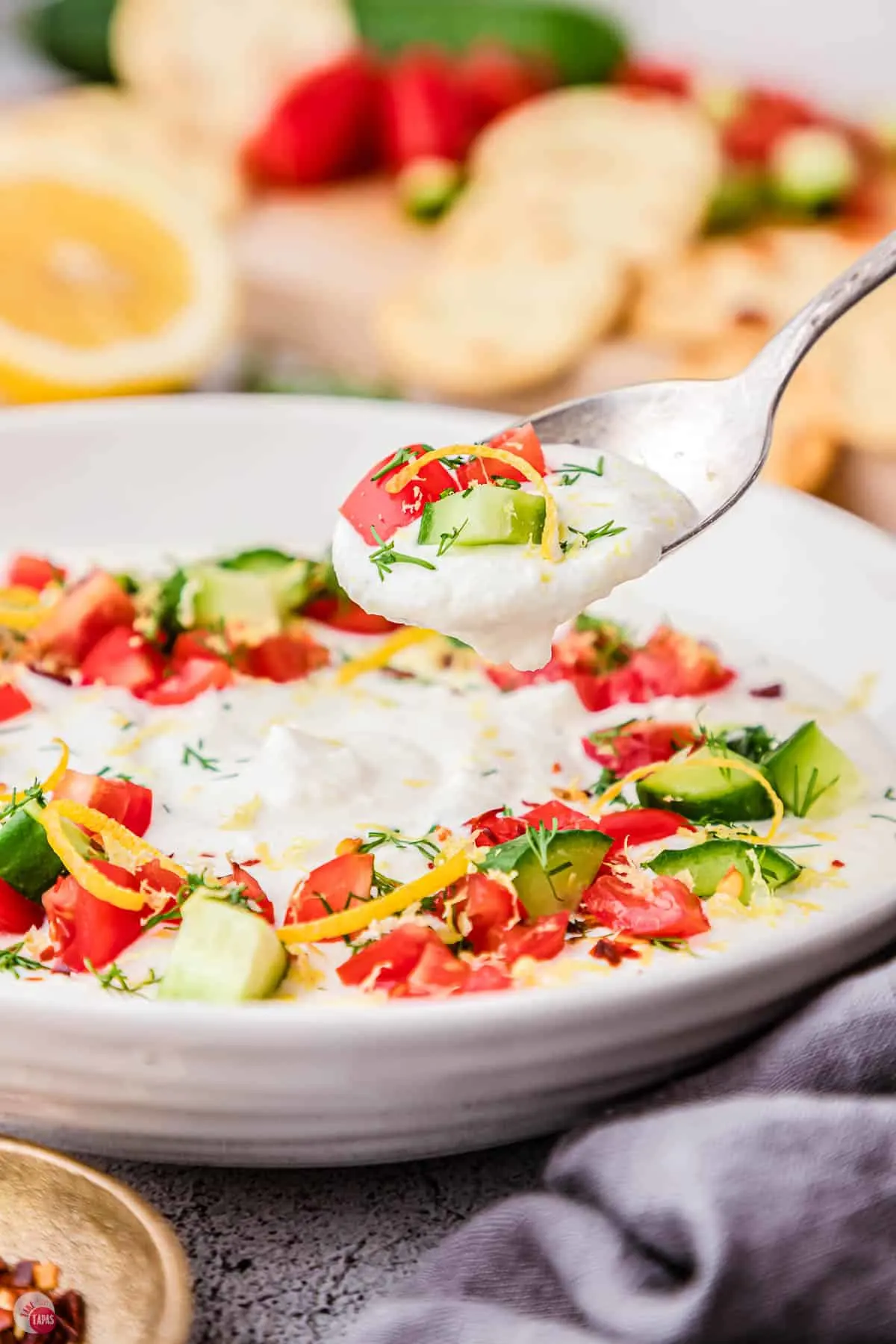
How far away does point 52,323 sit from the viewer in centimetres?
411

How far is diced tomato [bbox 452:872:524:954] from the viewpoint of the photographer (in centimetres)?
195

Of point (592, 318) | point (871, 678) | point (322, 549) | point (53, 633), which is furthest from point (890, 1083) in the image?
point (592, 318)

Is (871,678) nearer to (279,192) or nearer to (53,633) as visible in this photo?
(53,633)

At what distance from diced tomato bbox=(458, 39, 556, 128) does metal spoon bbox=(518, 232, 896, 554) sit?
3122 mm

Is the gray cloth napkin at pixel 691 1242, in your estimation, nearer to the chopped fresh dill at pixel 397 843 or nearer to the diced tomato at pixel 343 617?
the chopped fresh dill at pixel 397 843

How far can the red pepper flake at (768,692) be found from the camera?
2.69 meters

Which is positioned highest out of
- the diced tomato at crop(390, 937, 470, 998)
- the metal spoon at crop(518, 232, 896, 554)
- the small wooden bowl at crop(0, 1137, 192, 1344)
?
the metal spoon at crop(518, 232, 896, 554)

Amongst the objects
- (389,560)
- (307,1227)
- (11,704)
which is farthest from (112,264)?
(307,1227)

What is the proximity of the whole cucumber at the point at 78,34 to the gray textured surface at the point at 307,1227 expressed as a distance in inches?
206

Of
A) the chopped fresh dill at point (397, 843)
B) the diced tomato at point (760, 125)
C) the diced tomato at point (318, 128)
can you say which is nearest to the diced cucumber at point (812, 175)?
the diced tomato at point (760, 125)

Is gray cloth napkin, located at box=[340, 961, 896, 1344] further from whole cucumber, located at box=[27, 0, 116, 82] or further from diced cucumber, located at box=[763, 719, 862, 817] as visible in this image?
whole cucumber, located at box=[27, 0, 116, 82]

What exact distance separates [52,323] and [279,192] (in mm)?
1371

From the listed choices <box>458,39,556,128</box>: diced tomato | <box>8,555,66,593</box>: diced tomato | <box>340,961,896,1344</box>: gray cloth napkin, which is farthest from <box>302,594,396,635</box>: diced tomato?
<box>458,39,556,128</box>: diced tomato

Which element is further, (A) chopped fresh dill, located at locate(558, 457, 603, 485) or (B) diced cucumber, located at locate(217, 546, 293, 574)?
(B) diced cucumber, located at locate(217, 546, 293, 574)
